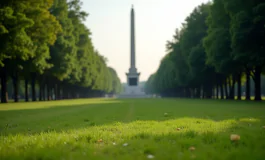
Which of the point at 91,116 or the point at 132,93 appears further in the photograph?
the point at 132,93

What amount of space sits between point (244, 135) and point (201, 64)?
45808 millimetres

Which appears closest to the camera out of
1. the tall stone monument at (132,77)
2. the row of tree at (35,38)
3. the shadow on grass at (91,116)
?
the shadow on grass at (91,116)

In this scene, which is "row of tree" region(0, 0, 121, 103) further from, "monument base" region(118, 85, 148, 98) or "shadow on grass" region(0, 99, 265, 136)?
"monument base" region(118, 85, 148, 98)

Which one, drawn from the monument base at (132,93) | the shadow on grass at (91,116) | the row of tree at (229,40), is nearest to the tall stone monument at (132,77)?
the monument base at (132,93)

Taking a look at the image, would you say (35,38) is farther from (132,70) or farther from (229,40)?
(132,70)

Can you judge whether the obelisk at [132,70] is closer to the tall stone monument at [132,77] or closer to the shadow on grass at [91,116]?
the tall stone monument at [132,77]

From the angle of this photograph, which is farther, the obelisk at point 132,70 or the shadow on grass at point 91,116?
the obelisk at point 132,70

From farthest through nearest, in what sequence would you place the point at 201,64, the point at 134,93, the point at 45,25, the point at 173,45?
1. the point at 134,93
2. the point at 173,45
3. the point at 201,64
4. the point at 45,25

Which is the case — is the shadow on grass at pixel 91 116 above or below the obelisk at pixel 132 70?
below

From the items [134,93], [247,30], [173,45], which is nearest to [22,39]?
[247,30]

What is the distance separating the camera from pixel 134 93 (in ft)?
359

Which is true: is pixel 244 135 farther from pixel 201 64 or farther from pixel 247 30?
pixel 201 64

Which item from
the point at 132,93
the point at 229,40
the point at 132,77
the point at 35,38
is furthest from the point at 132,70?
the point at 35,38

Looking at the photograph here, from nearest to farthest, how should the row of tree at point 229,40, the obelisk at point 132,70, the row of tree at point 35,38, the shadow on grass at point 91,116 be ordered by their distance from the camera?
the shadow on grass at point 91,116
the row of tree at point 35,38
the row of tree at point 229,40
the obelisk at point 132,70
